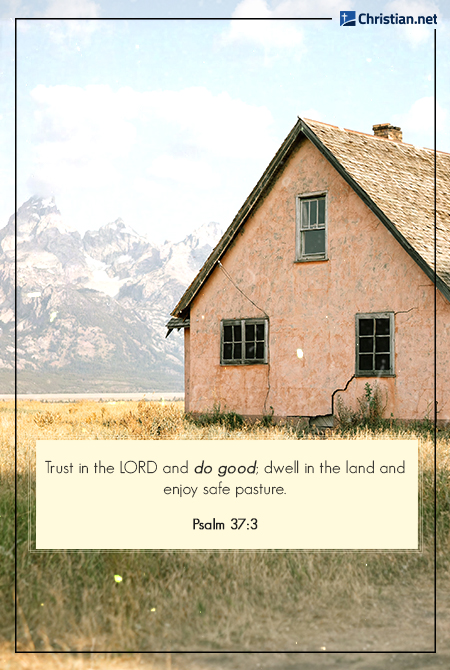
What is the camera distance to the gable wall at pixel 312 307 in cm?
1814

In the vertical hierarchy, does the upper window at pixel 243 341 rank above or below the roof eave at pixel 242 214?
below

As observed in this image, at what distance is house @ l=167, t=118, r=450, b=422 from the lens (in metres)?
18.2

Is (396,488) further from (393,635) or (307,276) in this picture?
(307,276)

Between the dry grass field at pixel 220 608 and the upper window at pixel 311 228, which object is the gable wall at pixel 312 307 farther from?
the dry grass field at pixel 220 608

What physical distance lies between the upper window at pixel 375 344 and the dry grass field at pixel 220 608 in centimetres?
972

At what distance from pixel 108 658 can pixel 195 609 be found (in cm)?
119

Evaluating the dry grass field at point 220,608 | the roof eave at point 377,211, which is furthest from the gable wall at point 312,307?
the dry grass field at point 220,608

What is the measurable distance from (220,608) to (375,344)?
41.4 feet

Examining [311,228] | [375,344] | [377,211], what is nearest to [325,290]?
[311,228]

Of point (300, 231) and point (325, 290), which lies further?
point (300, 231)

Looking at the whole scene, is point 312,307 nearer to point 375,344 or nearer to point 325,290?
point 325,290

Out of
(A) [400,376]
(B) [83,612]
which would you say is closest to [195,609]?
(B) [83,612]

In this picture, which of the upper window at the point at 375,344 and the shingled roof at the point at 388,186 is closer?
the shingled roof at the point at 388,186

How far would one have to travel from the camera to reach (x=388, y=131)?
78.3 feet
